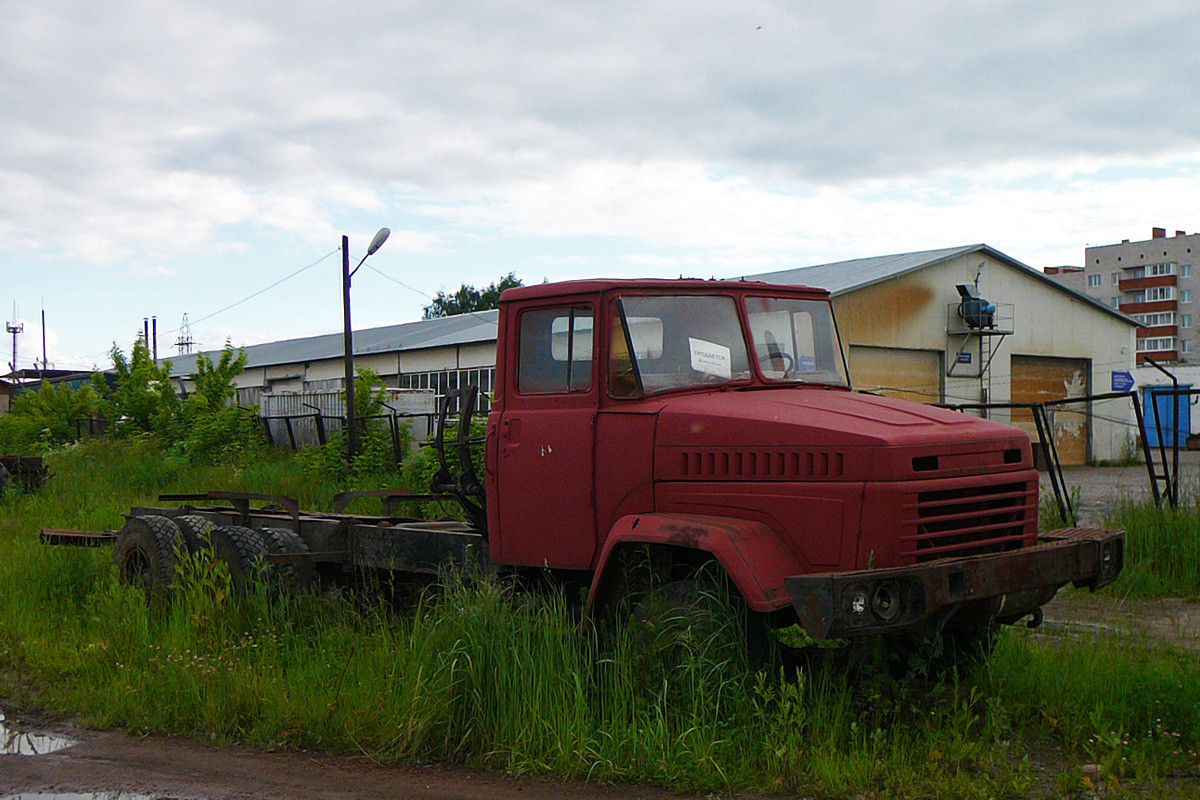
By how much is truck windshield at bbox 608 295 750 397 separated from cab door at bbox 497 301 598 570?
182mm

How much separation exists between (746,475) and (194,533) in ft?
14.9

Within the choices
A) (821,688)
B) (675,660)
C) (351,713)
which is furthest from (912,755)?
(351,713)

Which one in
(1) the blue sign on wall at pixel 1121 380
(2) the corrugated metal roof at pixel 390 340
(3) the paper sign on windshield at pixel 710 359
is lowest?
(3) the paper sign on windshield at pixel 710 359

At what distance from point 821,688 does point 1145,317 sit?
86942 millimetres

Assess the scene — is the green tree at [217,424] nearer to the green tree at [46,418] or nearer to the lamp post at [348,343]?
the lamp post at [348,343]

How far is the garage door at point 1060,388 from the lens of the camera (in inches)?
1133

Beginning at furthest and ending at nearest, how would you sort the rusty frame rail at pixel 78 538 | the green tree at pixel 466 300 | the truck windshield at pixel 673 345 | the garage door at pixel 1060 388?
the green tree at pixel 466 300, the garage door at pixel 1060 388, the rusty frame rail at pixel 78 538, the truck windshield at pixel 673 345

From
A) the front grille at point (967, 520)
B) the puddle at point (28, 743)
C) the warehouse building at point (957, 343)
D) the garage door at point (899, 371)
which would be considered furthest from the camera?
the warehouse building at point (957, 343)

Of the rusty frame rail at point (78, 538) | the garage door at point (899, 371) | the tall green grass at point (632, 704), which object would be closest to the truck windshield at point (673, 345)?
the tall green grass at point (632, 704)

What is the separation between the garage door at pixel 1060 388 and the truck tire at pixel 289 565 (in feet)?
77.2

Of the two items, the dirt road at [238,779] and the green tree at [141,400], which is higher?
the green tree at [141,400]

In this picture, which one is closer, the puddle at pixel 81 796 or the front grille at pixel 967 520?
the puddle at pixel 81 796

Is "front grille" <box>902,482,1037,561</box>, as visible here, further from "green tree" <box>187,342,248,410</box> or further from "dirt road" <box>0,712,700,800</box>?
"green tree" <box>187,342,248,410</box>

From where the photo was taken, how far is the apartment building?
80125 mm
